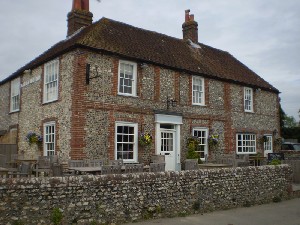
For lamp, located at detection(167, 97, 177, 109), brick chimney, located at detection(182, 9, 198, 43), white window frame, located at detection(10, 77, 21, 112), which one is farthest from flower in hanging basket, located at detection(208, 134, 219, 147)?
white window frame, located at detection(10, 77, 21, 112)

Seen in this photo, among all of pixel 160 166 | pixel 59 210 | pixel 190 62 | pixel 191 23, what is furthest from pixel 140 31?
pixel 59 210

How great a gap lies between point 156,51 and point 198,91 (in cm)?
334

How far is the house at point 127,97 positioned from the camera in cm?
1450

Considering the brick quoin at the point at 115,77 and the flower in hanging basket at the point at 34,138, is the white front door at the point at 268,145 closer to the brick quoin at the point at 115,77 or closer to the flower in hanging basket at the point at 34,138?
the brick quoin at the point at 115,77

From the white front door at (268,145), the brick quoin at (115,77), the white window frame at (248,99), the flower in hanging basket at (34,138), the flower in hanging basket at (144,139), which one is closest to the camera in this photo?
the brick quoin at (115,77)

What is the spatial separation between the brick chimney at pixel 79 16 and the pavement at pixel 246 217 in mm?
12679

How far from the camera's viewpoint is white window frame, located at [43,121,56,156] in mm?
15375

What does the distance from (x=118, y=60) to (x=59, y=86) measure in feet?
9.62

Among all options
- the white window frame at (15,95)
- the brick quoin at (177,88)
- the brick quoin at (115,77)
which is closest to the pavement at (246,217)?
the brick quoin at (115,77)

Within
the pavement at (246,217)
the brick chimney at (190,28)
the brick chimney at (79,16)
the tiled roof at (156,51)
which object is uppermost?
the brick chimney at (190,28)

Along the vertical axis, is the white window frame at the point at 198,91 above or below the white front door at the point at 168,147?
above

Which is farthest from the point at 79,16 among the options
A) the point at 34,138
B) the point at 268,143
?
the point at 268,143

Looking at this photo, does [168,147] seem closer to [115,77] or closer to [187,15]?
[115,77]

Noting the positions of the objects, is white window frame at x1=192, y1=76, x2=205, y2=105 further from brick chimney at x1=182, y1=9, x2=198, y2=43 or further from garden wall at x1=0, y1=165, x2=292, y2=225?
garden wall at x1=0, y1=165, x2=292, y2=225
